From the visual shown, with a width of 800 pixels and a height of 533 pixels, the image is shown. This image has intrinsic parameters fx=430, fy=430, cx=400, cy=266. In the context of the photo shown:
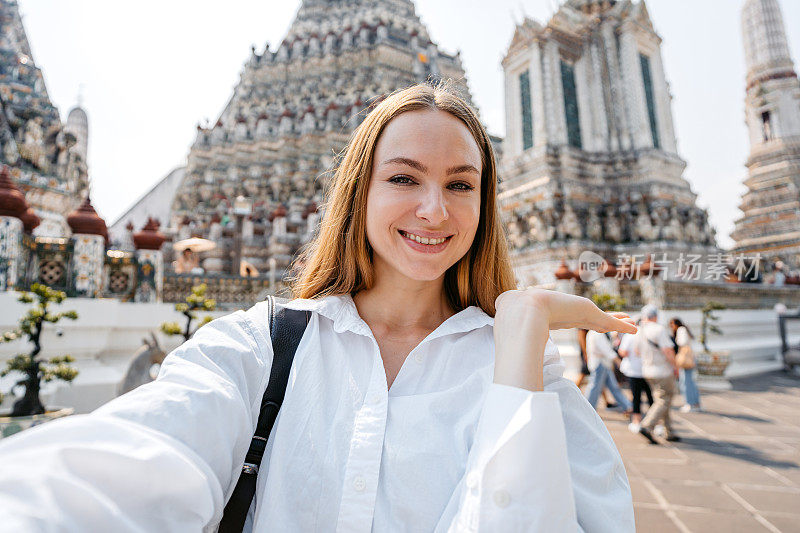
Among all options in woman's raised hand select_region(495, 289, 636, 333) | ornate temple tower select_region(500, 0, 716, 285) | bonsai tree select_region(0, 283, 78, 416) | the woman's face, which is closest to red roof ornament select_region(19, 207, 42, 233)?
bonsai tree select_region(0, 283, 78, 416)

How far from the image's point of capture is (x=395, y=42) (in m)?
23.0

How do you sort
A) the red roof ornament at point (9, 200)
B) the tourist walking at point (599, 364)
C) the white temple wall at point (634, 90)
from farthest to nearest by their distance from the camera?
the white temple wall at point (634, 90)
the tourist walking at point (599, 364)
the red roof ornament at point (9, 200)

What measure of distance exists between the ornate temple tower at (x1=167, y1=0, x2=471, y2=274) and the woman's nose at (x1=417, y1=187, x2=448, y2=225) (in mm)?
12838

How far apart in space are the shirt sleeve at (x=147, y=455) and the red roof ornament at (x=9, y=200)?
6.04 metres

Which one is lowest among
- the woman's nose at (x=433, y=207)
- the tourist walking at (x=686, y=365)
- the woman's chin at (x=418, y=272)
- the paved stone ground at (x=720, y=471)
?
the paved stone ground at (x=720, y=471)

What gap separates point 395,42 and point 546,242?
14.9 meters

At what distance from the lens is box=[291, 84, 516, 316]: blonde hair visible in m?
1.27

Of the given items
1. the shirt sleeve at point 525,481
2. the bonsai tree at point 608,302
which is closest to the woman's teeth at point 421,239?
the shirt sleeve at point 525,481

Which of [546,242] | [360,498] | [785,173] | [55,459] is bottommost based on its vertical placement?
[360,498]

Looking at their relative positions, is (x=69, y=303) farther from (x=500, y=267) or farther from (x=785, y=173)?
(x=785, y=173)

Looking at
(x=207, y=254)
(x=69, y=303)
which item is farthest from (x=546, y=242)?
(x=69, y=303)

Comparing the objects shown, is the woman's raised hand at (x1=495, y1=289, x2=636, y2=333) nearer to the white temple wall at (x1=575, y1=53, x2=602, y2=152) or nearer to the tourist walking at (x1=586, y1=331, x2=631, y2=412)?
the tourist walking at (x1=586, y1=331, x2=631, y2=412)

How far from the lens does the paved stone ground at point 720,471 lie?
3178 millimetres

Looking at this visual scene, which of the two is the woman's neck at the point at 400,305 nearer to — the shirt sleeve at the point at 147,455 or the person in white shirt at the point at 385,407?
the person in white shirt at the point at 385,407
